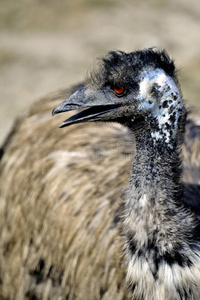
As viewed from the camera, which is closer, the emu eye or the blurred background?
the emu eye

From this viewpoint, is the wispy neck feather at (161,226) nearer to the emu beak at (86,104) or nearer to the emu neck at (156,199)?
the emu neck at (156,199)

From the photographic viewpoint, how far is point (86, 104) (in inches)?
107

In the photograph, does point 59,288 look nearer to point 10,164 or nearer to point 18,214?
point 18,214

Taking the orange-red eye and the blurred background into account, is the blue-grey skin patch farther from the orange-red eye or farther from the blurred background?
the blurred background

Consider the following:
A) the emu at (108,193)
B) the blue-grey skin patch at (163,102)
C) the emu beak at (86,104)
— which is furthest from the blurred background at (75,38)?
the blue-grey skin patch at (163,102)

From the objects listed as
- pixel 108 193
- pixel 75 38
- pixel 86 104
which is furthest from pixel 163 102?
pixel 75 38

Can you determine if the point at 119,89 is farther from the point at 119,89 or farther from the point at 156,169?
the point at 156,169

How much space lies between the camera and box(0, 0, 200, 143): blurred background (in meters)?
8.19

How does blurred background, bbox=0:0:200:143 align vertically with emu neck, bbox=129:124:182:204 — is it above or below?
above

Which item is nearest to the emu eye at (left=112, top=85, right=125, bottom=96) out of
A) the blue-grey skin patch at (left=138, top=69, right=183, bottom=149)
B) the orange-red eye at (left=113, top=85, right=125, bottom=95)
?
the orange-red eye at (left=113, top=85, right=125, bottom=95)

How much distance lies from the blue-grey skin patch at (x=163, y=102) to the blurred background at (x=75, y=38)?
5.09 meters

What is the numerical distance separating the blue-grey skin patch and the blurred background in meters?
5.09

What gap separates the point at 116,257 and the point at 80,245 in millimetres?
483

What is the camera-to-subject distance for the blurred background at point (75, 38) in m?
8.19
